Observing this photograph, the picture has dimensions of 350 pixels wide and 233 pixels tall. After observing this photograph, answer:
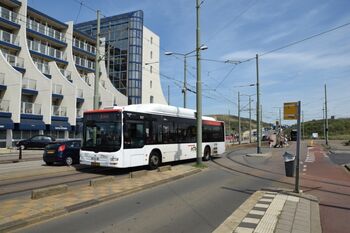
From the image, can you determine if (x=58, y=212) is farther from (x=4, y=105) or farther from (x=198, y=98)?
(x=4, y=105)

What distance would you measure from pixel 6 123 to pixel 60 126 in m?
9.15

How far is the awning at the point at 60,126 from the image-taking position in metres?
45.2

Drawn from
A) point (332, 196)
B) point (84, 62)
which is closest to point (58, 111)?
point (84, 62)

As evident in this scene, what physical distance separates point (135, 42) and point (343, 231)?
61.4 meters

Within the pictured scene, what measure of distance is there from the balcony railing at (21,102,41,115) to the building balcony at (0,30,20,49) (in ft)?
22.9

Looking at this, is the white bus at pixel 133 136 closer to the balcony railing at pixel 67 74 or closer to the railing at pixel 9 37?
the railing at pixel 9 37

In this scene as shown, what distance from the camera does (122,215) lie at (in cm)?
790

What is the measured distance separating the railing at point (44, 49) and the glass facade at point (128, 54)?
13933 millimetres

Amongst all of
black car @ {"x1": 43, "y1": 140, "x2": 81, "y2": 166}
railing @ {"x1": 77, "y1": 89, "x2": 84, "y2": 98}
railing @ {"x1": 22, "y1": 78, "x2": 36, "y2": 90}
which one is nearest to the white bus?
black car @ {"x1": 43, "y1": 140, "x2": 81, "y2": 166}

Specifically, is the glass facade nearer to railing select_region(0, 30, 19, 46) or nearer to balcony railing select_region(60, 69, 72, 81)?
balcony railing select_region(60, 69, 72, 81)

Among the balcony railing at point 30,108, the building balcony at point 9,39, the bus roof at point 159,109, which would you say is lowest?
the bus roof at point 159,109

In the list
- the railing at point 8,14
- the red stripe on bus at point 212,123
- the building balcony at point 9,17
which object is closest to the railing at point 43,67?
the building balcony at point 9,17

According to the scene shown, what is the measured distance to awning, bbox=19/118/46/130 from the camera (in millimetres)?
40106

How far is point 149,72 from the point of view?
68.8 meters
